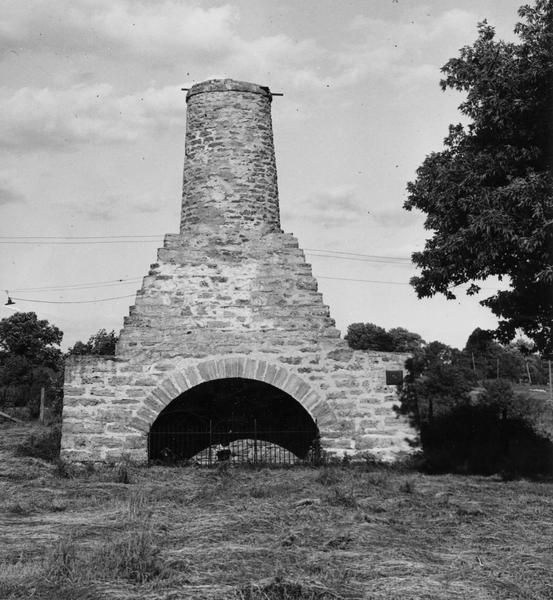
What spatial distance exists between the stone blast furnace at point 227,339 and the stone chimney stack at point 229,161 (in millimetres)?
24

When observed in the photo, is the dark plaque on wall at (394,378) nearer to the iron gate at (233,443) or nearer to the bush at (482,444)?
the bush at (482,444)

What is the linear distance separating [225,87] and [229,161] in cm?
163

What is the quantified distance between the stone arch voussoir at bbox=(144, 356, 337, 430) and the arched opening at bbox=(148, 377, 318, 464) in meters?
1.79

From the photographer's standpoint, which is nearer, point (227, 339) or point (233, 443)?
point (227, 339)

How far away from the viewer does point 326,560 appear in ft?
20.7

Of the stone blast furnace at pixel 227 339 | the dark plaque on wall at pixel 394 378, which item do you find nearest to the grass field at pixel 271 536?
the stone blast furnace at pixel 227 339

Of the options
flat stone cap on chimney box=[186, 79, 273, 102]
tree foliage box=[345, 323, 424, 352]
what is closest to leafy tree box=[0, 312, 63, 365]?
tree foliage box=[345, 323, 424, 352]

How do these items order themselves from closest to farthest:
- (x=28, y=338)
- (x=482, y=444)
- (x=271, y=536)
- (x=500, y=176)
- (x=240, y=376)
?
(x=271, y=536) < (x=500, y=176) < (x=240, y=376) < (x=482, y=444) < (x=28, y=338)

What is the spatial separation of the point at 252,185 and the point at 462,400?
12.5 metres

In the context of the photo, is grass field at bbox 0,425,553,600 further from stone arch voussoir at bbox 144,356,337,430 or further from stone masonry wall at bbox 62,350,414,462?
stone arch voussoir at bbox 144,356,337,430

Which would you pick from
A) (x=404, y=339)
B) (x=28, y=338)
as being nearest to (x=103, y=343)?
(x=28, y=338)

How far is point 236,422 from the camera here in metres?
14.7

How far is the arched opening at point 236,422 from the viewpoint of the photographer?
14625 millimetres

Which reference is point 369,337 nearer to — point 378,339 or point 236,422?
point 378,339
